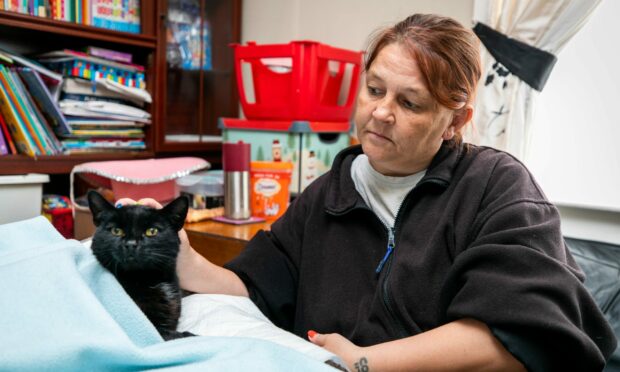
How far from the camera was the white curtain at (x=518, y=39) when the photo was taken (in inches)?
67.7

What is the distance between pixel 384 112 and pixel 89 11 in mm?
1624

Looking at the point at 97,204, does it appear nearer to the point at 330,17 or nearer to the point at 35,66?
the point at 35,66

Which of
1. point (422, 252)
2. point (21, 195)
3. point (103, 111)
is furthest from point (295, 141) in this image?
point (422, 252)

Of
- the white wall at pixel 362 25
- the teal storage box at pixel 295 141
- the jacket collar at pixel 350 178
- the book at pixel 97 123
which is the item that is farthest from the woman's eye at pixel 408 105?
the book at pixel 97 123

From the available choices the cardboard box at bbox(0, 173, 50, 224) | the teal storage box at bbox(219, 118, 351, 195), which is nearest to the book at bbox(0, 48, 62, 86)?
the cardboard box at bbox(0, 173, 50, 224)

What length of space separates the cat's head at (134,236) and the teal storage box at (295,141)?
1167mm

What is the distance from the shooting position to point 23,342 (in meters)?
0.67

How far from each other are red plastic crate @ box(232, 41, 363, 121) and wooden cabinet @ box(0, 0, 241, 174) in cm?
36

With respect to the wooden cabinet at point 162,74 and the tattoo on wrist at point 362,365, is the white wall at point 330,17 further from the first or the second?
the tattoo on wrist at point 362,365

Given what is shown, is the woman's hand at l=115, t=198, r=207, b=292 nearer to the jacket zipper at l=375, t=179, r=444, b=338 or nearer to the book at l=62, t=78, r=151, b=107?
the jacket zipper at l=375, t=179, r=444, b=338

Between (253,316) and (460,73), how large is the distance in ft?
1.97

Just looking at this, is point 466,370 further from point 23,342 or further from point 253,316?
point 23,342

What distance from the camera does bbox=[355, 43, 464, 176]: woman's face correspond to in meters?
1.02

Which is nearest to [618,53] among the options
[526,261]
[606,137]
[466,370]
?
[606,137]
